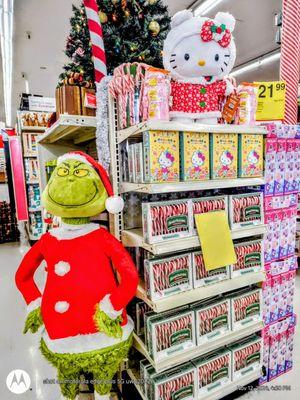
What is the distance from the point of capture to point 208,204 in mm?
1535

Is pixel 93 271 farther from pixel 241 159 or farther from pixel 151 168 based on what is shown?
pixel 241 159

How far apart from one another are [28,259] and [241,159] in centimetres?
130

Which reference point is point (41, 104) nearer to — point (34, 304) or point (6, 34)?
point (6, 34)

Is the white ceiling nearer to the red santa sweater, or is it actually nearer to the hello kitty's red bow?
the hello kitty's red bow

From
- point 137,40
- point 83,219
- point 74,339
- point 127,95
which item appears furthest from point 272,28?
point 74,339

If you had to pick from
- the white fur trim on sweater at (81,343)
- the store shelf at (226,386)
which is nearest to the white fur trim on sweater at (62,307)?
the white fur trim on sweater at (81,343)

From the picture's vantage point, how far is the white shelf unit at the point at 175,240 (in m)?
1.34

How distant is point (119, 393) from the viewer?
176cm

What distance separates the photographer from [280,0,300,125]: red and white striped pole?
234cm

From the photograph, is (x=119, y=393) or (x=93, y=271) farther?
(x=119, y=393)

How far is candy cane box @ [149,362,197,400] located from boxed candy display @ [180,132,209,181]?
1.08m

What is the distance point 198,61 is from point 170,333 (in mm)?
1417

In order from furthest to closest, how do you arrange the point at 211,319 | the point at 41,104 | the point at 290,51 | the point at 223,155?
the point at 41,104 → the point at 290,51 → the point at 211,319 → the point at 223,155

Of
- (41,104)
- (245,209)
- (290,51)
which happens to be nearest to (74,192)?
(245,209)
